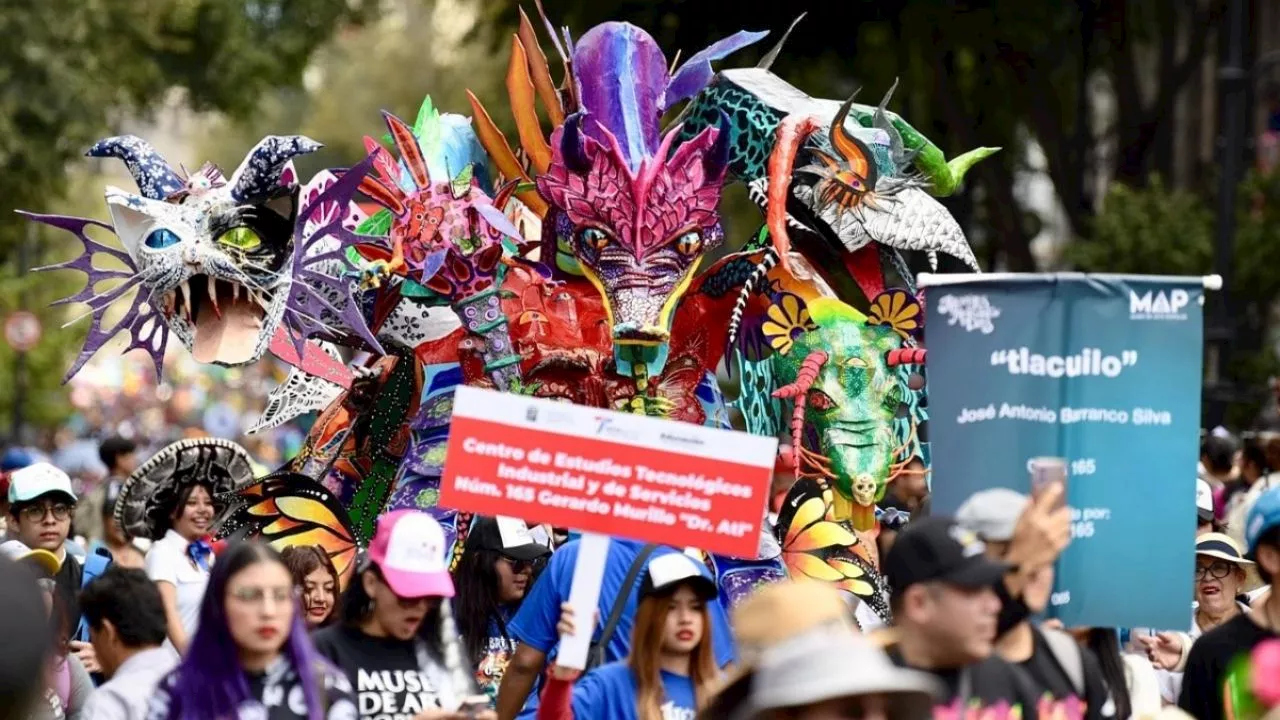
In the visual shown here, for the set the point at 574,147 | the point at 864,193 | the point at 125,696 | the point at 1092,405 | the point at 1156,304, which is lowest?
the point at 125,696

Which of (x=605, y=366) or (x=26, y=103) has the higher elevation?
(x=26, y=103)

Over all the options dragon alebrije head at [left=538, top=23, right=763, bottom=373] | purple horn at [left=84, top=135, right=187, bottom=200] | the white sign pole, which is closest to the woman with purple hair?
the white sign pole

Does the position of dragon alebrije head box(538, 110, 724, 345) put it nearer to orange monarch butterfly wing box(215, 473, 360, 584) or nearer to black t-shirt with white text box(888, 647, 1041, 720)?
orange monarch butterfly wing box(215, 473, 360, 584)

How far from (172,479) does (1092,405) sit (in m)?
5.59

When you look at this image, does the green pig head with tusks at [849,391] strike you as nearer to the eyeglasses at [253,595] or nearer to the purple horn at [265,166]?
the purple horn at [265,166]

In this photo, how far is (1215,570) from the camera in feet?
30.1

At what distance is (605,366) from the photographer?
36.2 ft

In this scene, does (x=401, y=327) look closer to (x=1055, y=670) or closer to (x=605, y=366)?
(x=605, y=366)

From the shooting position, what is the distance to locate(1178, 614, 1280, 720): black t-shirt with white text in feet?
21.9

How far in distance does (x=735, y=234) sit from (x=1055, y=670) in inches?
942

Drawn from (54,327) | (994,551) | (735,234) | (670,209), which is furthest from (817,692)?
(54,327)

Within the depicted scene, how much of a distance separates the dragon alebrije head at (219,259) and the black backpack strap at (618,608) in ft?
11.5

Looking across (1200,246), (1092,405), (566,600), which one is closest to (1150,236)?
(1200,246)

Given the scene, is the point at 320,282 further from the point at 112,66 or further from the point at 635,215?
the point at 112,66
